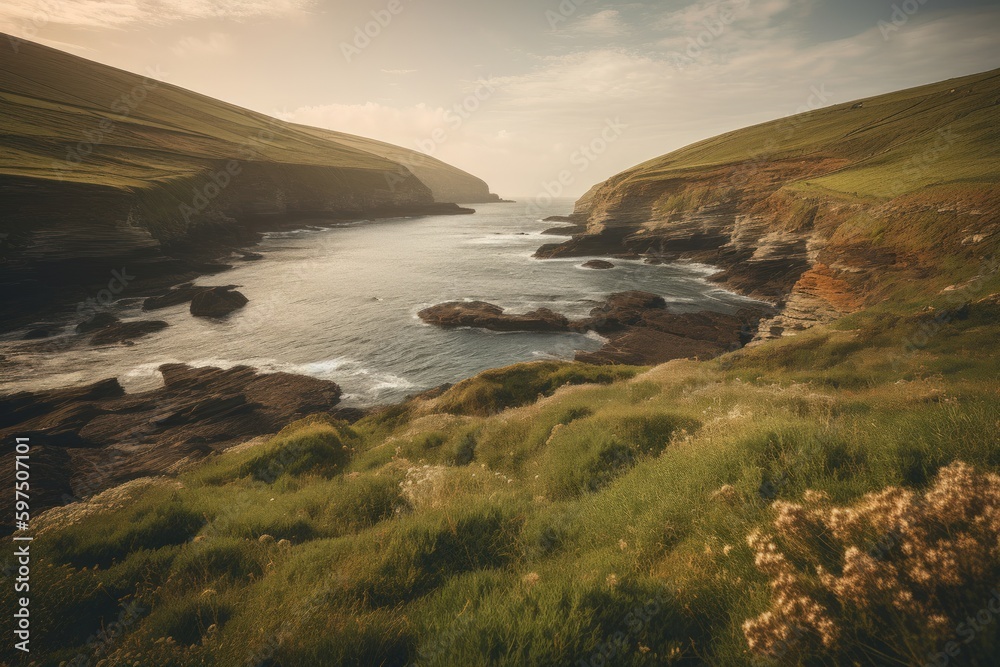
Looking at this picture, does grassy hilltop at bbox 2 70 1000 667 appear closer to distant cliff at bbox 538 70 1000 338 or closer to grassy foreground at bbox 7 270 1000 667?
grassy foreground at bbox 7 270 1000 667

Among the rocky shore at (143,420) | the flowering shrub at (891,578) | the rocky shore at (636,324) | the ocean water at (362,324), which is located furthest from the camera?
the rocky shore at (636,324)

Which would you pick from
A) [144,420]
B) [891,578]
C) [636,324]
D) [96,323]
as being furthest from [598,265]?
[891,578]

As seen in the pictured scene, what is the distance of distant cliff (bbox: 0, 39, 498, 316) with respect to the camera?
38.8 meters

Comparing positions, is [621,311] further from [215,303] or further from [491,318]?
[215,303]

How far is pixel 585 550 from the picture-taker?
17.6 feet

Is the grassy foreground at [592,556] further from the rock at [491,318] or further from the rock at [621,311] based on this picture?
the rock at [491,318]

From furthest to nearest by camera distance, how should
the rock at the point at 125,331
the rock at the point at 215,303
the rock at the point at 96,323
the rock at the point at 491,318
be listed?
the rock at the point at 215,303
the rock at the point at 491,318
the rock at the point at 96,323
the rock at the point at 125,331

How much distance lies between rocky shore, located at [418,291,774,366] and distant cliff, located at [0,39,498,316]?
118ft

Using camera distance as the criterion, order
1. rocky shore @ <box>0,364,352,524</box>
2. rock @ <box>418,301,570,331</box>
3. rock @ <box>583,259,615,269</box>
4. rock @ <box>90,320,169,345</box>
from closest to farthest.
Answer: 1. rocky shore @ <box>0,364,352,524</box>
2. rock @ <box>90,320,169,345</box>
3. rock @ <box>418,301,570,331</box>
4. rock @ <box>583,259,615,269</box>

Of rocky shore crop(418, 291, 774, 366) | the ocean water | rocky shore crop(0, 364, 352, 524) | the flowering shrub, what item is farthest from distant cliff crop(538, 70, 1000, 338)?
rocky shore crop(0, 364, 352, 524)

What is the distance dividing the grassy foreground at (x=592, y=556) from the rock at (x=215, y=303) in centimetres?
3529

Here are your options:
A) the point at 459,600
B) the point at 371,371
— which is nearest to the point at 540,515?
the point at 459,600

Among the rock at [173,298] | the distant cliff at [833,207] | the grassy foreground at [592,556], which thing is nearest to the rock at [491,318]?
the distant cliff at [833,207]

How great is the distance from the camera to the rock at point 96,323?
34094 mm
